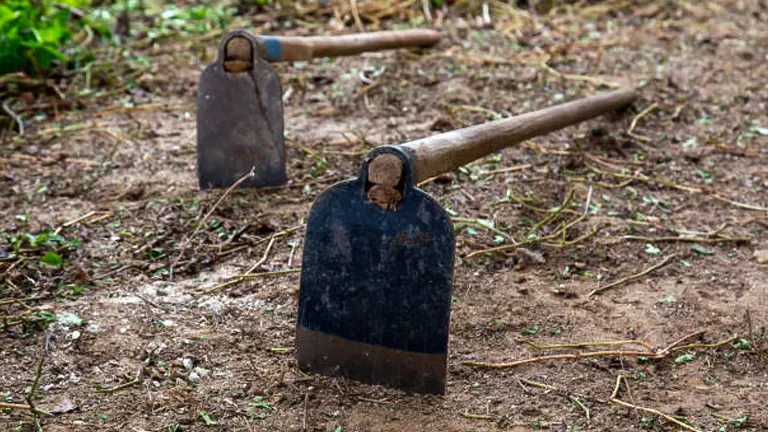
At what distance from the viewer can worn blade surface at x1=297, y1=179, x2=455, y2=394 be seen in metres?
2.28

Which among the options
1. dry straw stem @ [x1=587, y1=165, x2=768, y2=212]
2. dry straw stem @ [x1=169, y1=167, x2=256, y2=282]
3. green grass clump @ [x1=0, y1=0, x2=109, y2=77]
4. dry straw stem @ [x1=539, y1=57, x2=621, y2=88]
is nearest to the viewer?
dry straw stem @ [x1=169, y1=167, x2=256, y2=282]

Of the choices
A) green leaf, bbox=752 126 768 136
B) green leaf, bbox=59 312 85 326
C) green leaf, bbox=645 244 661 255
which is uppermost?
green leaf, bbox=752 126 768 136

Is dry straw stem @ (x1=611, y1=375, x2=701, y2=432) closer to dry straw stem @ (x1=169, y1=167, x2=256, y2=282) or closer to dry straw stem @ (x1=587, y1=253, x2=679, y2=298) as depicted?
dry straw stem @ (x1=587, y1=253, x2=679, y2=298)

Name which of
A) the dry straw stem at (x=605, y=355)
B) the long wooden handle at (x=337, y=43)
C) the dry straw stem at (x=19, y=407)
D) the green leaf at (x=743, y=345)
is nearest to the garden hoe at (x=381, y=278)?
the dry straw stem at (x=605, y=355)

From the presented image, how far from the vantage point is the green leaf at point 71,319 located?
2654mm

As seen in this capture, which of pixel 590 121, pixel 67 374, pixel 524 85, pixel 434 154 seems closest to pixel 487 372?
pixel 434 154

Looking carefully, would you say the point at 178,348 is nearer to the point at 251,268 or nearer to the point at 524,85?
the point at 251,268

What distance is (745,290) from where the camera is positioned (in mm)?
3002

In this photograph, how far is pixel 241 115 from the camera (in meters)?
3.54

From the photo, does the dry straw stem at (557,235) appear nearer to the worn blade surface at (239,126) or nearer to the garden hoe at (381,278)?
the garden hoe at (381,278)

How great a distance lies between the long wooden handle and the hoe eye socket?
0.29 feet

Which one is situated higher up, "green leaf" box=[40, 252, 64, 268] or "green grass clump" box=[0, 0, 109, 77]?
"green grass clump" box=[0, 0, 109, 77]

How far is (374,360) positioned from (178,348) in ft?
1.89

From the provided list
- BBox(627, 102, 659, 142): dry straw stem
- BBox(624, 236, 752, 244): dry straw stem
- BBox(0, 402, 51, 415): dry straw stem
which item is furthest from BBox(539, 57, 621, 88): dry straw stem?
BBox(0, 402, 51, 415): dry straw stem
